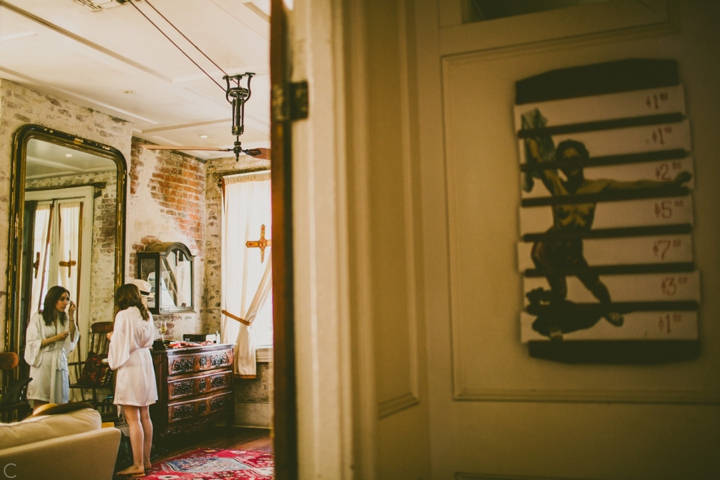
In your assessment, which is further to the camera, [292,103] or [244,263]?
[244,263]

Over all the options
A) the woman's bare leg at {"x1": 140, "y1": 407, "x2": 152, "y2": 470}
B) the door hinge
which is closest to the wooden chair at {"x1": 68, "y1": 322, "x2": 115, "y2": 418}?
the woman's bare leg at {"x1": 140, "y1": 407, "x2": 152, "y2": 470}

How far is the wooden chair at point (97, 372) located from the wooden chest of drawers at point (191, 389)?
46 centimetres

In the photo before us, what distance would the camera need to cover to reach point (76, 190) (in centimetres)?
549

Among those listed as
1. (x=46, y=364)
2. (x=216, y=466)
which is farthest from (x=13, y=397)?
(x=216, y=466)

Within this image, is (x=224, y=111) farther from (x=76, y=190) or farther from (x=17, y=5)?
(x=17, y=5)

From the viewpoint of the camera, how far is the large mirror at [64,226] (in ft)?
15.6

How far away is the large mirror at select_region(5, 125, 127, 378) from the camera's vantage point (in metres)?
4.75

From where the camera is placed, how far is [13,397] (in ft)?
14.2

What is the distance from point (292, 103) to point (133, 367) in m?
4.21

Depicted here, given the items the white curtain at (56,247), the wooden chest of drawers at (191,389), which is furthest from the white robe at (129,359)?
the white curtain at (56,247)

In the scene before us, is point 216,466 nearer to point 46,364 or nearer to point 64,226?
point 46,364

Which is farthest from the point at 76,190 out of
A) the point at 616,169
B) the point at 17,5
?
the point at 616,169

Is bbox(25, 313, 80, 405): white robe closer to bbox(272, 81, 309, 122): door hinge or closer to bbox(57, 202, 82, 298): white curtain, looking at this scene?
bbox(57, 202, 82, 298): white curtain

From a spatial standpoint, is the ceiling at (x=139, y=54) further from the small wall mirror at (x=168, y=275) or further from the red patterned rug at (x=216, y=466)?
the red patterned rug at (x=216, y=466)
